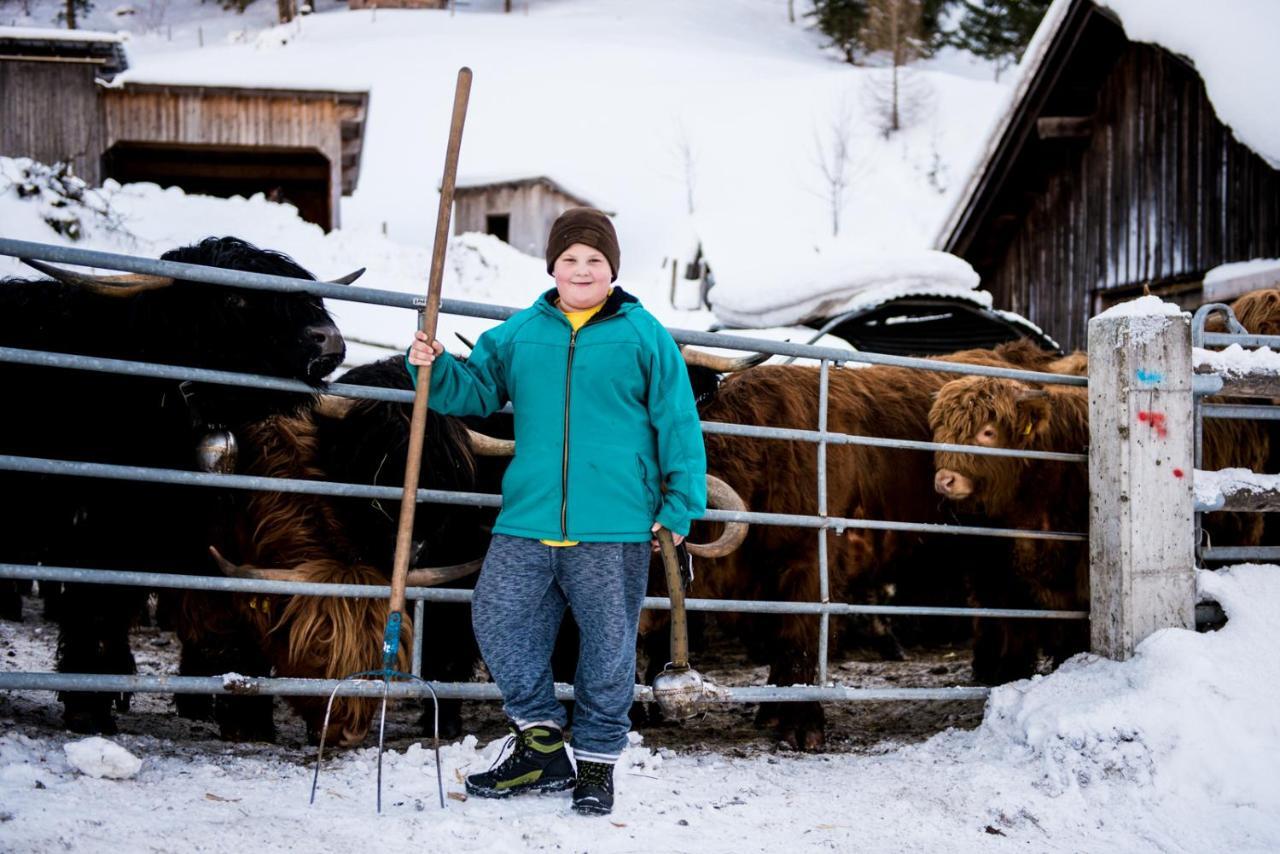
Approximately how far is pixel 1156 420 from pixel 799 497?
1.58 meters

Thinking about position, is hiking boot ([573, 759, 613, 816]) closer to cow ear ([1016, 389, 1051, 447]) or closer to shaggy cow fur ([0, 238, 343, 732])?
shaggy cow fur ([0, 238, 343, 732])

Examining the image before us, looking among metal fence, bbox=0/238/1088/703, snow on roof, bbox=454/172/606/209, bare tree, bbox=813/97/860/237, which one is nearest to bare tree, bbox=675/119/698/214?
bare tree, bbox=813/97/860/237

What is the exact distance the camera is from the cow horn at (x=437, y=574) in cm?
432

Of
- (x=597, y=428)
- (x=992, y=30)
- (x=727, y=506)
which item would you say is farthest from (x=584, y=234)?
(x=992, y=30)

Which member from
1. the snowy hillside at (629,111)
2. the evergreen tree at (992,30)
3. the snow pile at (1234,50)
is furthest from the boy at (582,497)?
the evergreen tree at (992,30)

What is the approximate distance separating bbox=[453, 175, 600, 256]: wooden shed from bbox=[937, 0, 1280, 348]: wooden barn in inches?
835

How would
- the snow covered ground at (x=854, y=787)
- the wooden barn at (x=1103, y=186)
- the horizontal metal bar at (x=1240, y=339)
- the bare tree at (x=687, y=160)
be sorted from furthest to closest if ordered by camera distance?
the bare tree at (x=687, y=160) < the wooden barn at (x=1103, y=186) < the horizontal metal bar at (x=1240, y=339) < the snow covered ground at (x=854, y=787)

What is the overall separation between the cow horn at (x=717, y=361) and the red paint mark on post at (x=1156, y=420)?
5.35 ft

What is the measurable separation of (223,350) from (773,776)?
8.60 feet

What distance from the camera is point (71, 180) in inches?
501

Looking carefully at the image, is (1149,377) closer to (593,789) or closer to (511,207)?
(593,789)

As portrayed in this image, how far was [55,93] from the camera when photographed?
53.2 feet

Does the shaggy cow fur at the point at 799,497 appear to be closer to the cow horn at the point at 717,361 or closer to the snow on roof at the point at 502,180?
the cow horn at the point at 717,361

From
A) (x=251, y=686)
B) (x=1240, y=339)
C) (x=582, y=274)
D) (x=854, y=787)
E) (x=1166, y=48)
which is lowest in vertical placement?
(x=854, y=787)
